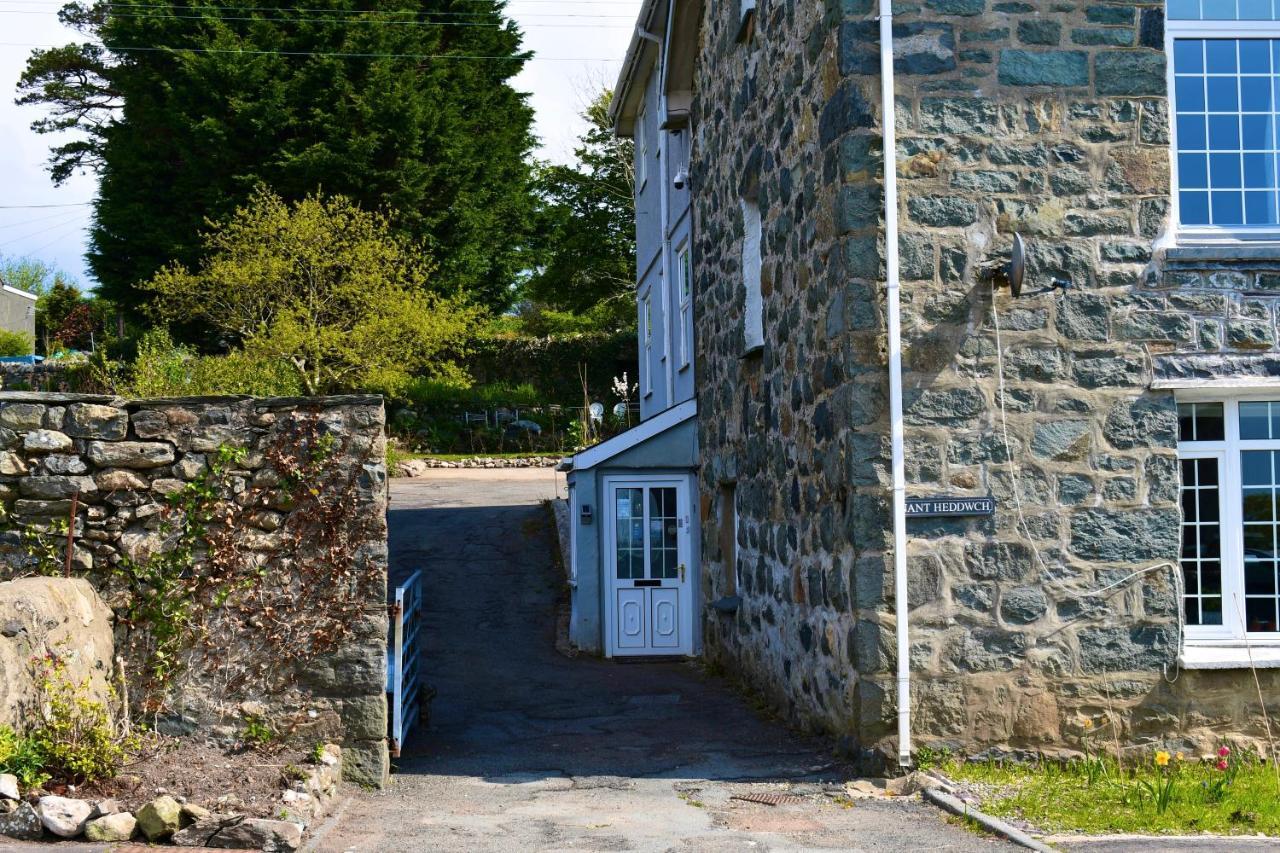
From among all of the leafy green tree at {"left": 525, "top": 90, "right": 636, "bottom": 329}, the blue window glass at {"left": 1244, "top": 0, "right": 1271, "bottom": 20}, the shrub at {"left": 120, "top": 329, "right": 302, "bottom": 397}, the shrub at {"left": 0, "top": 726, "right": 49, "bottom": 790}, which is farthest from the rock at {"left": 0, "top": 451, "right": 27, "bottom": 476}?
the leafy green tree at {"left": 525, "top": 90, "right": 636, "bottom": 329}

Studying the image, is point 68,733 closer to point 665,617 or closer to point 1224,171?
point 1224,171

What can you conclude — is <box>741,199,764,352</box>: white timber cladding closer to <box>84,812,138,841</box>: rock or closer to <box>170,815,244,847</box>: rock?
<box>170,815,244,847</box>: rock

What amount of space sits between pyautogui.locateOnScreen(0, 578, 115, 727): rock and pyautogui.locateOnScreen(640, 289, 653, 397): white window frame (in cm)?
1391

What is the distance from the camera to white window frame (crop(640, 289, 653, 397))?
2152 centimetres

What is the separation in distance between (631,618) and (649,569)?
0.64 meters

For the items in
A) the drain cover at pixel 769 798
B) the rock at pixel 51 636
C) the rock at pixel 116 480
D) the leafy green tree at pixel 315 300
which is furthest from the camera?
the leafy green tree at pixel 315 300

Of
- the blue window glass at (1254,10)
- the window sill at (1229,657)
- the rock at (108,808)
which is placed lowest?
the rock at (108,808)

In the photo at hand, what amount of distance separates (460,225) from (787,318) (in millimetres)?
24098

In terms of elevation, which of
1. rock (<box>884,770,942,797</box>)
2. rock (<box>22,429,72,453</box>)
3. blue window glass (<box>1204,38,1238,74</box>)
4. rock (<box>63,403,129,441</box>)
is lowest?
rock (<box>884,770,942,797</box>)

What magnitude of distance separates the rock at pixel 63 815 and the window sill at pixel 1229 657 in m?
6.74

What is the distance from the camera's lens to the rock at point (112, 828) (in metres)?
6.52

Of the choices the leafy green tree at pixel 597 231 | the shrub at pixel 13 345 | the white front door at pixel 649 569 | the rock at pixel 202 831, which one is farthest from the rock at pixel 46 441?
the shrub at pixel 13 345

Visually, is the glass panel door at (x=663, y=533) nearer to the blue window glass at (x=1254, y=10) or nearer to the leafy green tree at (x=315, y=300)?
the blue window glass at (x=1254, y=10)

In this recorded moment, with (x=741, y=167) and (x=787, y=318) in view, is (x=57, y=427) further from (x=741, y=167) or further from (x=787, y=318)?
(x=741, y=167)
